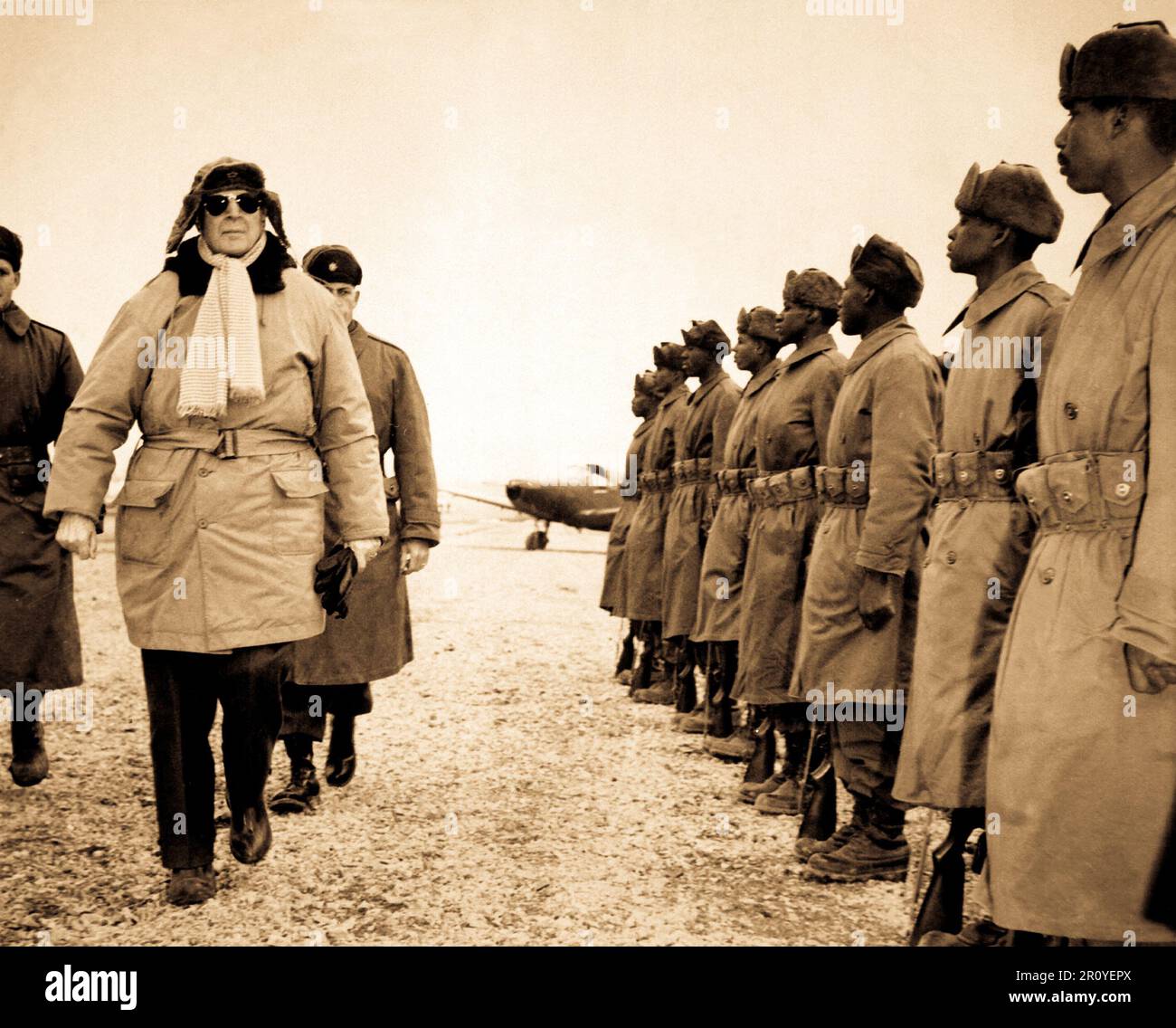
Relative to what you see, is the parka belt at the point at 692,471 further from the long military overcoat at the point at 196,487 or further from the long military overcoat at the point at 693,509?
the long military overcoat at the point at 196,487

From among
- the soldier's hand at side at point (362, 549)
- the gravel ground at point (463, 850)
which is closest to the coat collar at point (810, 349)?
the gravel ground at point (463, 850)

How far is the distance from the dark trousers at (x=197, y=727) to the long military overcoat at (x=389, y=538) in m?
1.10

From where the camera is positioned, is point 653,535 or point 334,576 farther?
point 653,535

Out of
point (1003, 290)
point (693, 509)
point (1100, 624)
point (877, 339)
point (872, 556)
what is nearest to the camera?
point (1100, 624)

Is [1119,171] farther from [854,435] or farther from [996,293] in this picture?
[854,435]

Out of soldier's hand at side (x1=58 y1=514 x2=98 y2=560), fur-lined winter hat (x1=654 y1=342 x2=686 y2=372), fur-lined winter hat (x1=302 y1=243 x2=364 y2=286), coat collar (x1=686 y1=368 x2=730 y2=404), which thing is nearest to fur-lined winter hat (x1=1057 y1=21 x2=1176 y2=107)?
soldier's hand at side (x1=58 y1=514 x2=98 y2=560)

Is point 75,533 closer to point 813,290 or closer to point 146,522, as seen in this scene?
point 146,522

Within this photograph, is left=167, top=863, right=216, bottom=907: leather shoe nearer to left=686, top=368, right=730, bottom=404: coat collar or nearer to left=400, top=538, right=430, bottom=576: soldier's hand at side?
left=400, top=538, right=430, bottom=576: soldier's hand at side

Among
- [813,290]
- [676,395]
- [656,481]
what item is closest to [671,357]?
[676,395]

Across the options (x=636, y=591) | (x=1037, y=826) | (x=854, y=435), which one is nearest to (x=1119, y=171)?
(x=1037, y=826)

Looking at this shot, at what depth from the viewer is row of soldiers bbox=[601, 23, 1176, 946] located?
237 centimetres

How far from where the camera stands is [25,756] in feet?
16.8

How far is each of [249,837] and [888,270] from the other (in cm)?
315
